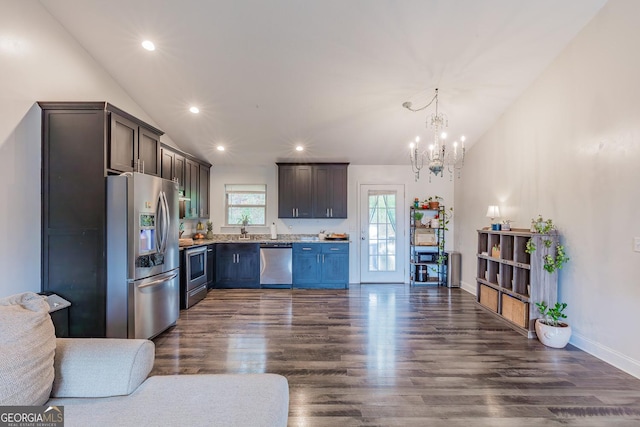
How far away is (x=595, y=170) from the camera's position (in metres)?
2.87

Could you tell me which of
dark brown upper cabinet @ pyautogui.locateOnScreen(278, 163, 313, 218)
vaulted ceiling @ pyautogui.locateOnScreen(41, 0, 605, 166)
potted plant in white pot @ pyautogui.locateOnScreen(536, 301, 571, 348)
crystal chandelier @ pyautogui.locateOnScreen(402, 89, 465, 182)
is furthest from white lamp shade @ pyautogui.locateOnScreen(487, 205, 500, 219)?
dark brown upper cabinet @ pyautogui.locateOnScreen(278, 163, 313, 218)

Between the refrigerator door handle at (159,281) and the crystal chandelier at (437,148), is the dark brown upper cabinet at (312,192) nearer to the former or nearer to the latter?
the crystal chandelier at (437,148)

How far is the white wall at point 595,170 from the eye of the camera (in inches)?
100

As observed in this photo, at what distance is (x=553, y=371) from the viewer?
253 centimetres

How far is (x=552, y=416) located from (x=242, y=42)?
4.10m

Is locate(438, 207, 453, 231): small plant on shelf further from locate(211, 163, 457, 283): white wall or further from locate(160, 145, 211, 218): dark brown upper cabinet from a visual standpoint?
locate(160, 145, 211, 218): dark brown upper cabinet

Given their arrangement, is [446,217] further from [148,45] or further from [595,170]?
[148,45]

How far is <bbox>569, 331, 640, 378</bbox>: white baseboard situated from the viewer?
8.13 feet

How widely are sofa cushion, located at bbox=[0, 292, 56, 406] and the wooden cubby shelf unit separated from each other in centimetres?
407

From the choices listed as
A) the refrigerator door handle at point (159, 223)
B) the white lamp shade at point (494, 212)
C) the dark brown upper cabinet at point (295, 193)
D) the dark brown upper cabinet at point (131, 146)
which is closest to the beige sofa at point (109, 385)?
the refrigerator door handle at point (159, 223)

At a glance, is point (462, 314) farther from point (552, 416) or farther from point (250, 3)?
point (250, 3)

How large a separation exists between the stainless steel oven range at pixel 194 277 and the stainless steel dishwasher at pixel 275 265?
102cm

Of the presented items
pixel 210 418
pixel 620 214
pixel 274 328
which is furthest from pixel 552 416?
pixel 274 328

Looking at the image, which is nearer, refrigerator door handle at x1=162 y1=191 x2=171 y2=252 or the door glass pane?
refrigerator door handle at x1=162 y1=191 x2=171 y2=252
